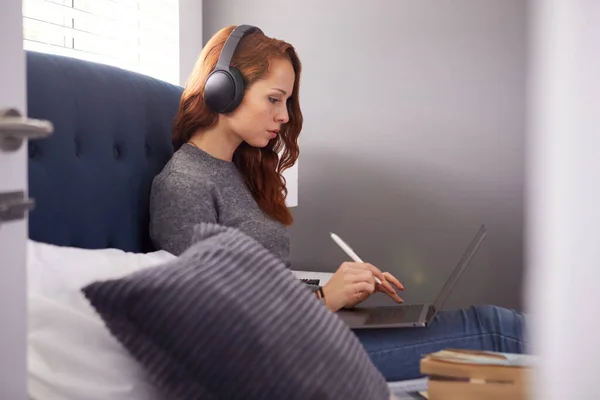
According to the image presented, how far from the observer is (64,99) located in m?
1.05

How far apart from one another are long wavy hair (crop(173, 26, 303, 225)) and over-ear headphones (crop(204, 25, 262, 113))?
0.03 meters

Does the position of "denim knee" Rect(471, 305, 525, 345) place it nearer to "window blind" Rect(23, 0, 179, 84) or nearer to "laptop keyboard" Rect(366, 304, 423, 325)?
"laptop keyboard" Rect(366, 304, 423, 325)

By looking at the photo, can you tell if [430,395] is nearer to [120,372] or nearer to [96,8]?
[120,372]

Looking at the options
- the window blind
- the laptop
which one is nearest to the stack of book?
the laptop

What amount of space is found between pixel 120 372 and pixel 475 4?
1648 mm

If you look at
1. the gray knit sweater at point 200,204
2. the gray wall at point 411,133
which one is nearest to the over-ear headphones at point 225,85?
the gray knit sweater at point 200,204

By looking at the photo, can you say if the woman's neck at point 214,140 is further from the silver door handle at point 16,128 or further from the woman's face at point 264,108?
the silver door handle at point 16,128

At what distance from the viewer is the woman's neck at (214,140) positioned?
4.39 ft

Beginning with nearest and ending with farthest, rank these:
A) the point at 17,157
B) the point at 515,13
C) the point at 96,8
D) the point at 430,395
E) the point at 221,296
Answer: the point at 17,157
the point at 221,296
the point at 430,395
the point at 96,8
the point at 515,13

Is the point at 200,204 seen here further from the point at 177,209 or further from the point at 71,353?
the point at 71,353

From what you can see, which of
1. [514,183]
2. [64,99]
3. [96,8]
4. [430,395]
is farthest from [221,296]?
[514,183]

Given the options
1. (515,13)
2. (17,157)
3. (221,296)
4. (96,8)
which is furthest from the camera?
(515,13)

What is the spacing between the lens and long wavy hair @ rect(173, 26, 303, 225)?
51.4 inches

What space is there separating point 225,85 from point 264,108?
4.1 inches
